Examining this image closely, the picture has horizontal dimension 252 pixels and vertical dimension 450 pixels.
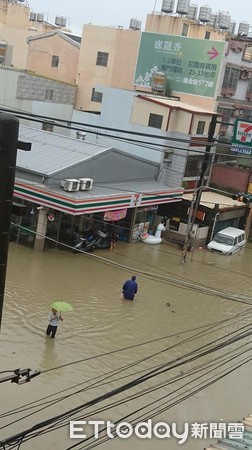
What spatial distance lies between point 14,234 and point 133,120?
9411mm

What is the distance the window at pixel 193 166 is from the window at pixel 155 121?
2204 mm

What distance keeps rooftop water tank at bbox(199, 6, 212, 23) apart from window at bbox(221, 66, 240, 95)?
10608 mm

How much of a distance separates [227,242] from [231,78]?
1131cm

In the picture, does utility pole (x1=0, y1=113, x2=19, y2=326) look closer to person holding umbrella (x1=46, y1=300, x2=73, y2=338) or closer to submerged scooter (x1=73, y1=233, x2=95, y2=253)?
person holding umbrella (x1=46, y1=300, x2=73, y2=338)

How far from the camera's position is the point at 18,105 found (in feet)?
109

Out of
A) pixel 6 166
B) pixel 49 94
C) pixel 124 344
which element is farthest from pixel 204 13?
pixel 6 166

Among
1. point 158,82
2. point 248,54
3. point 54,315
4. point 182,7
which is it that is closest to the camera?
point 54,315

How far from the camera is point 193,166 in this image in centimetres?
3056

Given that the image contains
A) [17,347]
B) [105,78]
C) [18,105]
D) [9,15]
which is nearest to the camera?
[17,347]

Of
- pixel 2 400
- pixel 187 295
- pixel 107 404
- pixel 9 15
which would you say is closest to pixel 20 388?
pixel 2 400

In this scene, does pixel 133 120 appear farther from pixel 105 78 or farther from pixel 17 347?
pixel 17 347

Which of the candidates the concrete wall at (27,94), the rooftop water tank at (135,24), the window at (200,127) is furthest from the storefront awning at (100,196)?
the rooftop water tank at (135,24)

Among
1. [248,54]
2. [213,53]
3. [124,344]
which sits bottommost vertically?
[124,344]

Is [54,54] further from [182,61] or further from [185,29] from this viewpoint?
[182,61]
